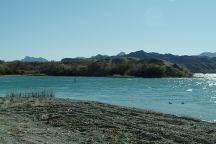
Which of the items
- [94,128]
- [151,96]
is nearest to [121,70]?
[151,96]

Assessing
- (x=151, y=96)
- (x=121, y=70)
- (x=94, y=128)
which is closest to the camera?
(x=94, y=128)

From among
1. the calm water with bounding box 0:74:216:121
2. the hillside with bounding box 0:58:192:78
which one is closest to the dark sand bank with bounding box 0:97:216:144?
the calm water with bounding box 0:74:216:121

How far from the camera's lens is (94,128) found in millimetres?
25969

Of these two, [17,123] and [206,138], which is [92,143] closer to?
[206,138]

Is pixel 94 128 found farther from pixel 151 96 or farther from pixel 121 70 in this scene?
pixel 121 70

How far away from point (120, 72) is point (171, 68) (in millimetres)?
21824

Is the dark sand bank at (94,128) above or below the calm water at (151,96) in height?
above

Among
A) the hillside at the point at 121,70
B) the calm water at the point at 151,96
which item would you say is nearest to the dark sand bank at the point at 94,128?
the calm water at the point at 151,96

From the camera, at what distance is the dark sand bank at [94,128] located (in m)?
22.4

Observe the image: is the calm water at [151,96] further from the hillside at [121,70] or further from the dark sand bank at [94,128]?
the hillside at [121,70]

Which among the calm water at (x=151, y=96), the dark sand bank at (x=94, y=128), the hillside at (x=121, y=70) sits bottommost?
the calm water at (x=151, y=96)

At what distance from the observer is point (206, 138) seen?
23.5 metres

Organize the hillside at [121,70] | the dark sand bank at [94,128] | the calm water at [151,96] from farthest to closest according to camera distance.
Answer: the hillside at [121,70] < the calm water at [151,96] < the dark sand bank at [94,128]

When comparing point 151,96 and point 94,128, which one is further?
point 151,96
